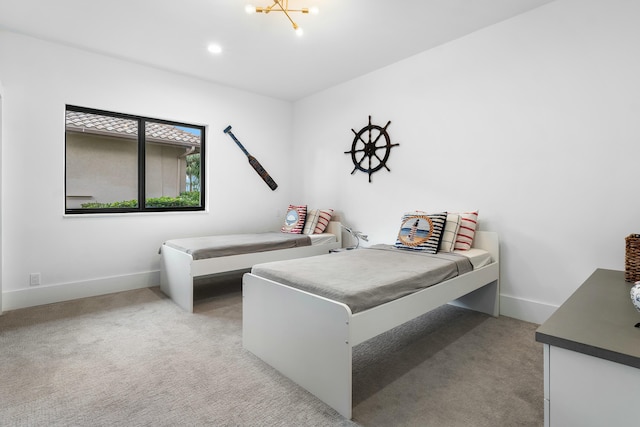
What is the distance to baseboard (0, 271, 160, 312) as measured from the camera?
2897 millimetres

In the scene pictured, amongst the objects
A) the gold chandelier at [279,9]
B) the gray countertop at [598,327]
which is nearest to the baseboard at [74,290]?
the gold chandelier at [279,9]

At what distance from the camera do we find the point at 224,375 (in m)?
1.83

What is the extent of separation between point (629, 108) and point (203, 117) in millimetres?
4003

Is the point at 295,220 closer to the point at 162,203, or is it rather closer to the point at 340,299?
the point at 162,203

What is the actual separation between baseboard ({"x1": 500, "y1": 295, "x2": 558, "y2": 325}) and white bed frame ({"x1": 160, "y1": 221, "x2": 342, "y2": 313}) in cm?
205

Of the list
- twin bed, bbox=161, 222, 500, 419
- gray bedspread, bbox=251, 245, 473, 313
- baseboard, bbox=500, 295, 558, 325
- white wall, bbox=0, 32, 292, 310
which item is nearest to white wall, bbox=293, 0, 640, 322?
baseboard, bbox=500, 295, 558, 325

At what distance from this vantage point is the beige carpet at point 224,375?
1.48 m

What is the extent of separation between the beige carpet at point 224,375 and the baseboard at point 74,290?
0.60 feet

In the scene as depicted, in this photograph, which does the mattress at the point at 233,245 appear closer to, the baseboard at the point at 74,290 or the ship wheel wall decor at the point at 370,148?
the baseboard at the point at 74,290

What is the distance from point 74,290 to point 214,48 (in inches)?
108

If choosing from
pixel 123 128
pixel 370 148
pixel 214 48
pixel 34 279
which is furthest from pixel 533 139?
pixel 34 279

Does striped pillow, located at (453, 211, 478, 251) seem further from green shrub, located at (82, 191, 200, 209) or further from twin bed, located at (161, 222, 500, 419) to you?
green shrub, located at (82, 191, 200, 209)

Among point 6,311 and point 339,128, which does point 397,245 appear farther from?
point 6,311

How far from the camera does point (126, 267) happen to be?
11.5 ft
